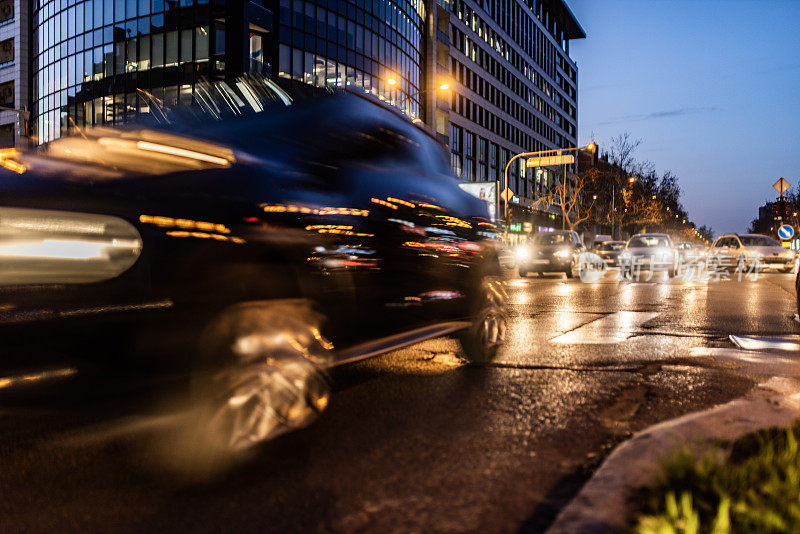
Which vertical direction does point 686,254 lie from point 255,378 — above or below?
above

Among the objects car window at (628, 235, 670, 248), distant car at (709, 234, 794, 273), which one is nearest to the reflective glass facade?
car window at (628, 235, 670, 248)

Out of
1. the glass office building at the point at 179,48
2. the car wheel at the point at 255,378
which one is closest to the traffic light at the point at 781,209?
the glass office building at the point at 179,48

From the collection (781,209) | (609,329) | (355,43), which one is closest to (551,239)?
(781,209)

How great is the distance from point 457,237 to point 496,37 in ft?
213

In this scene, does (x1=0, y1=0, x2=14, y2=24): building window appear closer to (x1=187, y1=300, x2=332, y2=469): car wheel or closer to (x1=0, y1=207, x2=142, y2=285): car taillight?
(x1=187, y1=300, x2=332, y2=469): car wheel

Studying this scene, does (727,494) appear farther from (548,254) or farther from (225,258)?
(548,254)

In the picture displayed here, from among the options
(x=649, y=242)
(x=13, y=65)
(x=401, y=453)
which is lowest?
(x=401, y=453)

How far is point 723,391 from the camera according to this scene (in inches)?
189

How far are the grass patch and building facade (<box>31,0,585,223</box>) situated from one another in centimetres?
2435

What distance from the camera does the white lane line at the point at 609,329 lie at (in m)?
7.62

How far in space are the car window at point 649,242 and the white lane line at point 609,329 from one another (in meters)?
15.8

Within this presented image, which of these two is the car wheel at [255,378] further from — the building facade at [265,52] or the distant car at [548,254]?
the building facade at [265,52]

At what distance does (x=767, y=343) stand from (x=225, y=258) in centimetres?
677

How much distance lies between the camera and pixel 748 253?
28750 mm
